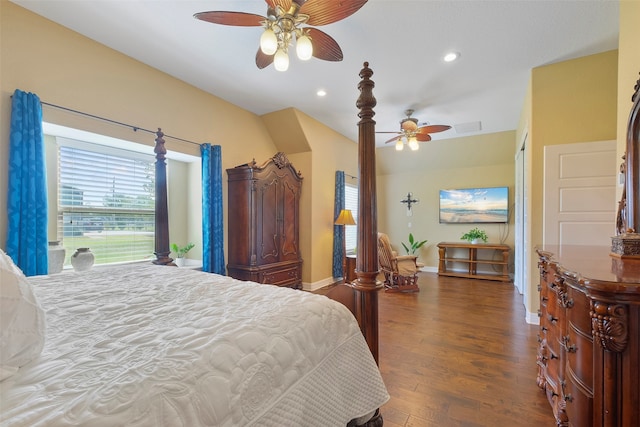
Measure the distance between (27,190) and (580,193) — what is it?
4.86 meters

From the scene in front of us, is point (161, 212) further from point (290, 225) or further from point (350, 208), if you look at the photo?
point (350, 208)

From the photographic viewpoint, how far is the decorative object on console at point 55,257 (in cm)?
231

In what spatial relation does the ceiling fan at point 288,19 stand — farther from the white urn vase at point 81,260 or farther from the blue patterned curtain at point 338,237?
the blue patterned curtain at point 338,237

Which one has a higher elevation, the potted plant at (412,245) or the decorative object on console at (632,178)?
the decorative object on console at (632,178)

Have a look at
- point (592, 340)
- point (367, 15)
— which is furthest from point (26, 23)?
point (592, 340)

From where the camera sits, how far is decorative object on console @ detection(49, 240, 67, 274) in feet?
7.57

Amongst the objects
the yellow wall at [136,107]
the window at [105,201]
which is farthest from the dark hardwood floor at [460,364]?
the window at [105,201]

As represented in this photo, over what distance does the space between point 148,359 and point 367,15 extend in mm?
2588

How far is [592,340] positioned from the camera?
3.24 feet

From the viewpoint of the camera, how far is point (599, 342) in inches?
36.2

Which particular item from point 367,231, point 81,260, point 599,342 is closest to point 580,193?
point 599,342

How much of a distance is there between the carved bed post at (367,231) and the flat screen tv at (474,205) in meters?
5.09

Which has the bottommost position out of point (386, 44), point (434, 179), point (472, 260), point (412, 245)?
point (472, 260)

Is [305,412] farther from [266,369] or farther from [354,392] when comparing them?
[354,392]
